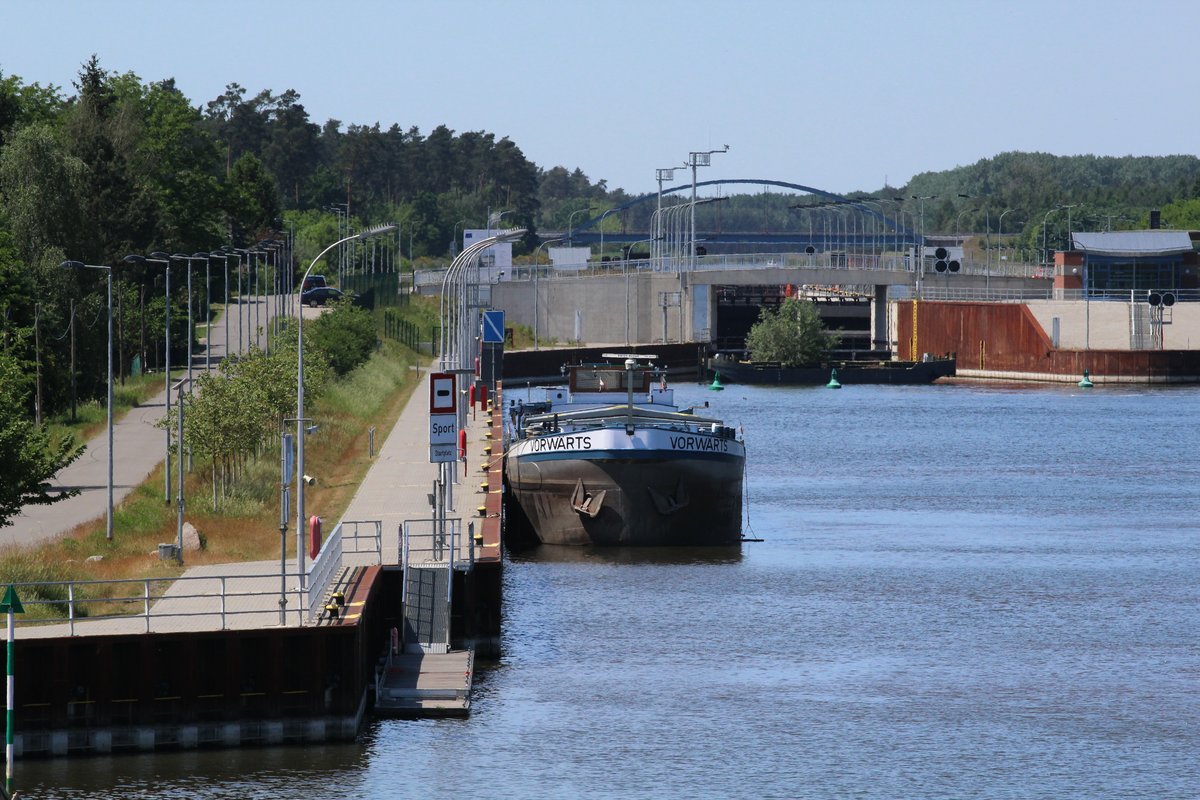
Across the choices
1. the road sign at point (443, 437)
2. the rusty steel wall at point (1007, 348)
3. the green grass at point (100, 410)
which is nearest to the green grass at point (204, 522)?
the road sign at point (443, 437)

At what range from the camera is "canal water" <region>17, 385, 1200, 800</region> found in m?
31.0

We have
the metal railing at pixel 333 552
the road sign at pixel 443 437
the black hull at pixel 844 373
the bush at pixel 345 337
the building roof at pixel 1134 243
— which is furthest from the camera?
the building roof at pixel 1134 243

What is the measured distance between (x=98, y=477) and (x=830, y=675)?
30256mm

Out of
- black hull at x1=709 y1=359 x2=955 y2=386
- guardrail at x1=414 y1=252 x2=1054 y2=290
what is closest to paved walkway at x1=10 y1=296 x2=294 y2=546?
black hull at x1=709 y1=359 x2=955 y2=386

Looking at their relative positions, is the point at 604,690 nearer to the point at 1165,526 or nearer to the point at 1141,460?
the point at 1165,526

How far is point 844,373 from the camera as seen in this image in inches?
5679

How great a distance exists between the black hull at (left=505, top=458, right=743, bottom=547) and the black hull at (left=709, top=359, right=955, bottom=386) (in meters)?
87.1

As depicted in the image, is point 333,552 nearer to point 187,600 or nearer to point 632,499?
point 187,600

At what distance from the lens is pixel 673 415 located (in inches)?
2144

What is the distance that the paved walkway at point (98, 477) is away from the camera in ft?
161

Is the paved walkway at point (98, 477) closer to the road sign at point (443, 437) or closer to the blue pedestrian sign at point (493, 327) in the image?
the road sign at point (443, 437)

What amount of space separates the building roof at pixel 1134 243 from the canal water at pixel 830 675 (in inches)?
3339

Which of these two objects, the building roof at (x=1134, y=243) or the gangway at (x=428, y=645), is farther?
the building roof at (x=1134, y=243)

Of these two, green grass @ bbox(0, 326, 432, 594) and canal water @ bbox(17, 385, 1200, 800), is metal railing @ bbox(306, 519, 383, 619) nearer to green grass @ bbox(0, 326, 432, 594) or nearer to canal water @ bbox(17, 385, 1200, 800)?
green grass @ bbox(0, 326, 432, 594)
